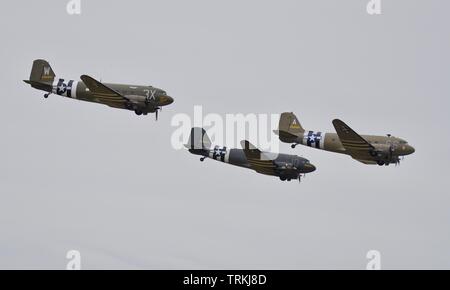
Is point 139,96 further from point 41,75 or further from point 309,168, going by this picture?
point 309,168

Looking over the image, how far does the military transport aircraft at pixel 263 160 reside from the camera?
116938 millimetres

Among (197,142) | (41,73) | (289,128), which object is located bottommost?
(197,142)

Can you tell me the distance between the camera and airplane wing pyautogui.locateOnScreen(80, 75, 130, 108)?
110 metres

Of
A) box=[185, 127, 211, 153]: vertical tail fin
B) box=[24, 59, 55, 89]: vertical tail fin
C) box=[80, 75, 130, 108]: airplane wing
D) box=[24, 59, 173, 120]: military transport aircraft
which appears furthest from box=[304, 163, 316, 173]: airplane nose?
box=[24, 59, 55, 89]: vertical tail fin

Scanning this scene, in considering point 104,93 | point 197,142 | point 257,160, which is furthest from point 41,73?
point 257,160

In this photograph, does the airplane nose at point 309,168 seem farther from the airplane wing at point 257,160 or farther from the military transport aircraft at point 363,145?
the airplane wing at point 257,160

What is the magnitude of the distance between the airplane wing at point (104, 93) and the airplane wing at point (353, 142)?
17.3 meters

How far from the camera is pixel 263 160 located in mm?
117062

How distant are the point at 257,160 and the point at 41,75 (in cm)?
1944

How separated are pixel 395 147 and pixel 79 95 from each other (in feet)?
85.9
